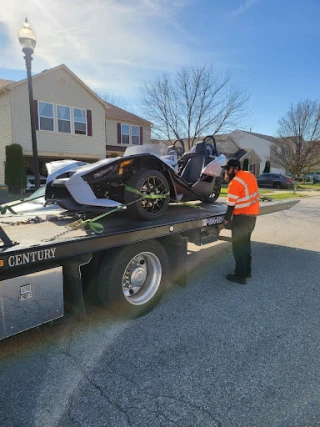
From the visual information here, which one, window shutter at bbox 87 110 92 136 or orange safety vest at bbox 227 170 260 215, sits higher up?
window shutter at bbox 87 110 92 136

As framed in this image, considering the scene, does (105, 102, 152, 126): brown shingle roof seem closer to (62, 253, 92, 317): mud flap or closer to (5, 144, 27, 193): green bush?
(5, 144, 27, 193): green bush

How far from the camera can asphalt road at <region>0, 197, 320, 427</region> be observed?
2.24 m

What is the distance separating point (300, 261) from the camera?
6.01 meters

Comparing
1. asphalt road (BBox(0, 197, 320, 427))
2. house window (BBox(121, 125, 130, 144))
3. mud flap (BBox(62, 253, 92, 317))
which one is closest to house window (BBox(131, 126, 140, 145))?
house window (BBox(121, 125, 130, 144))

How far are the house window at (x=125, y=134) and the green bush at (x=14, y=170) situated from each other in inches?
380

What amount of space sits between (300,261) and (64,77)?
18.0 metres

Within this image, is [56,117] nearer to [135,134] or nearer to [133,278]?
[135,134]

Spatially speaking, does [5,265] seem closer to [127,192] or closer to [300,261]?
[127,192]

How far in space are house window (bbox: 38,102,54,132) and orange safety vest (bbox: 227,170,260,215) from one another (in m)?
16.4

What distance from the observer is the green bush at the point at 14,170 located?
658 inches

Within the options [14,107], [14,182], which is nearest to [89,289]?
[14,182]

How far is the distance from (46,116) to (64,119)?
4.04 ft

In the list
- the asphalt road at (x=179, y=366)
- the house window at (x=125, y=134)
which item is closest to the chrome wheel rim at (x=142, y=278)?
the asphalt road at (x=179, y=366)

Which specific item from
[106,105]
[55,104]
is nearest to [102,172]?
[55,104]
